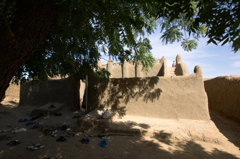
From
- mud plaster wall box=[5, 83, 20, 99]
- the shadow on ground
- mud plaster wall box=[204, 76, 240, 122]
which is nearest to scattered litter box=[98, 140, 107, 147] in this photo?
the shadow on ground

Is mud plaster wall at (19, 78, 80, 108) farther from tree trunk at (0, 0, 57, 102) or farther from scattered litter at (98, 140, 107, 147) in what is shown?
tree trunk at (0, 0, 57, 102)

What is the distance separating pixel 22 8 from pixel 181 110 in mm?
6309

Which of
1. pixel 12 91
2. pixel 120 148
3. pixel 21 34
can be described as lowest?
pixel 120 148

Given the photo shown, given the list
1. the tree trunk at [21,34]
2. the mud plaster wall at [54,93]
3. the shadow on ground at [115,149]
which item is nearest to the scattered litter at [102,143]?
the shadow on ground at [115,149]

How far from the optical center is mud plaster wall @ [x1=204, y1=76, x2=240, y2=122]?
6700mm

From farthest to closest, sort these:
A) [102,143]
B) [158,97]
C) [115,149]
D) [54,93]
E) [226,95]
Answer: [54,93]
[226,95]
[158,97]
[102,143]
[115,149]

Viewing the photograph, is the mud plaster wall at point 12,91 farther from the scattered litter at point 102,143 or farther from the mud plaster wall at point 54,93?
the scattered litter at point 102,143

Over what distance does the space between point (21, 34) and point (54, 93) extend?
9736 millimetres

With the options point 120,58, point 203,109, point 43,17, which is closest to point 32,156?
point 43,17

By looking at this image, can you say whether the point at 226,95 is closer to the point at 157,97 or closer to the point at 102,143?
the point at 157,97

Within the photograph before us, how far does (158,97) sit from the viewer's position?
6.45m

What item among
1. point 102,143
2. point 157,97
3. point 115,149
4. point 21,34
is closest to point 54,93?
point 102,143

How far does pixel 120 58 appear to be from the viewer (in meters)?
5.50

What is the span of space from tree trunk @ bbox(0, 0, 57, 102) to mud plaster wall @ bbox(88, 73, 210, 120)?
5276mm
